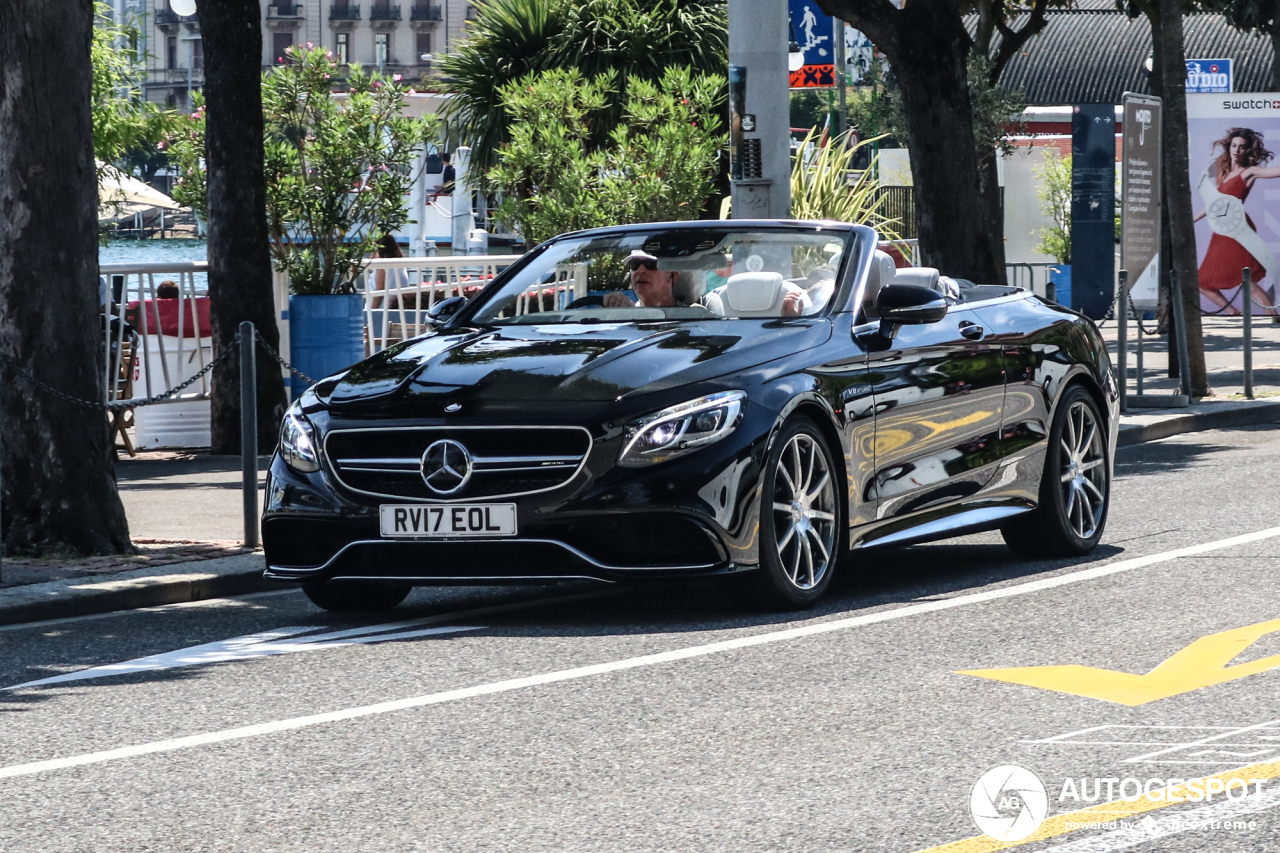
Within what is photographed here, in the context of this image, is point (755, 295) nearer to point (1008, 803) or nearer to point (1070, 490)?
point (1070, 490)

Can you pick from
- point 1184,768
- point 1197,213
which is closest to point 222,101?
point 1184,768

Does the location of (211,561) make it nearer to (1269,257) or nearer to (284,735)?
(284,735)

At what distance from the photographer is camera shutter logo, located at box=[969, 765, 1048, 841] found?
15.6ft

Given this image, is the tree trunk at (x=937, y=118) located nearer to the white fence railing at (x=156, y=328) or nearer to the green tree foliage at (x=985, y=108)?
the white fence railing at (x=156, y=328)

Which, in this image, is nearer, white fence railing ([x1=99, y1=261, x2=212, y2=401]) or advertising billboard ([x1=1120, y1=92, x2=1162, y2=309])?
white fence railing ([x1=99, y1=261, x2=212, y2=401])

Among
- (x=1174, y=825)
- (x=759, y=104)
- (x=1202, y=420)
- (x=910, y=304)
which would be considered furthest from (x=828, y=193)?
(x=1174, y=825)

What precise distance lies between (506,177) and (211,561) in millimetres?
12084

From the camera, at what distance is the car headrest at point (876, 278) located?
8852 mm

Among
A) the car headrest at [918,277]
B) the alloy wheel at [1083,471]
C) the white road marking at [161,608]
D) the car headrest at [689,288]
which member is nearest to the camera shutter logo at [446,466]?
the car headrest at [689,288]

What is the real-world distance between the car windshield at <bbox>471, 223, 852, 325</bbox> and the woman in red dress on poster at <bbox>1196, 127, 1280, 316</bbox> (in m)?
20.8

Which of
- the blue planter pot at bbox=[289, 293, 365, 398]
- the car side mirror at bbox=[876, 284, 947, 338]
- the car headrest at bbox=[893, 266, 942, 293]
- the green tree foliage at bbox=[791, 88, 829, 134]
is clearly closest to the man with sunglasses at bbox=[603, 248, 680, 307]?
the car side mirror at bbox=[876, 284, 947, 338]

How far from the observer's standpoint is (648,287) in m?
8.92

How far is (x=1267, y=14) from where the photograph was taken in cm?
3459

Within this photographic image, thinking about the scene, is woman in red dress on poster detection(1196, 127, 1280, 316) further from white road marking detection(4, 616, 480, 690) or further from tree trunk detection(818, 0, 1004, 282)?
white road marking detection(4, 616, 480, 690)
